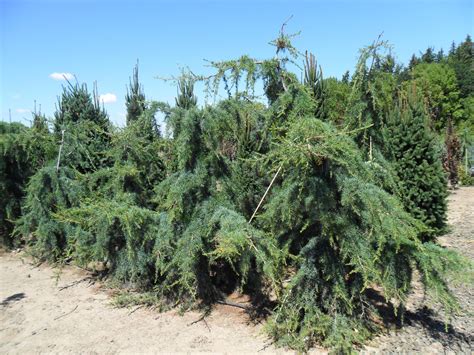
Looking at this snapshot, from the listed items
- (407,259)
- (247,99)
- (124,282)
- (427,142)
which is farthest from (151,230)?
(427,142)

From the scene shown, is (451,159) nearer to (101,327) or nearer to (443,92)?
(101,327)

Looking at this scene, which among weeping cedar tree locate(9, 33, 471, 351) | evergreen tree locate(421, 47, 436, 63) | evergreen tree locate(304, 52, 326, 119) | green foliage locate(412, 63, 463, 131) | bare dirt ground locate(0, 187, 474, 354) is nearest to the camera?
weeping cedar tree locate(9, 33, 471, 351)

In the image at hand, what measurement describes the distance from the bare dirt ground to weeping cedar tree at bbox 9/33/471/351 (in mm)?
294

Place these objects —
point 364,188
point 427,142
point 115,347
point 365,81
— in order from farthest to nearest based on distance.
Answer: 1. point 427,142
2. point 365,81
3. point 115,347
4. point 364,188

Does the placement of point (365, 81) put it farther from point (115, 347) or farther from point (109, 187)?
point (115, 347)

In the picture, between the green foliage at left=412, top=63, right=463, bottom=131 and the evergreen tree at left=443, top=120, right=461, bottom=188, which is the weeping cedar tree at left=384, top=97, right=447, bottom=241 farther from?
the green foliage at left=412, top=63, right=463, bottom=131

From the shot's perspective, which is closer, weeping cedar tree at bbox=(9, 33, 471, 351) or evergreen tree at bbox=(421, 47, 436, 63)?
weeping cedar tree at bbox=(9, 33, 471, 351)

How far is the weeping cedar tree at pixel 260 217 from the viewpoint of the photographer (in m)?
3.51

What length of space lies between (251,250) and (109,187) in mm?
2570

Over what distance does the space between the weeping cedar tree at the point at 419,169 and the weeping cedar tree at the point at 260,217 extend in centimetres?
263

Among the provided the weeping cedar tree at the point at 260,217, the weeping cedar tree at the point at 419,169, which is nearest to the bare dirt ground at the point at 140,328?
the weeping cedar tree at the point at 260,217

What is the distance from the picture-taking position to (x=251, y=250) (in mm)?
3885

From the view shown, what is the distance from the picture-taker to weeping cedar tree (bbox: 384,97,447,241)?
22.6 feet

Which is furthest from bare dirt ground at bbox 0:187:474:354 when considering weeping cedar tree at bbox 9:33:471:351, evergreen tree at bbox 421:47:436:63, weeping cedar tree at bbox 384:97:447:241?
evergreen tree at bbox 421:47:436:63
